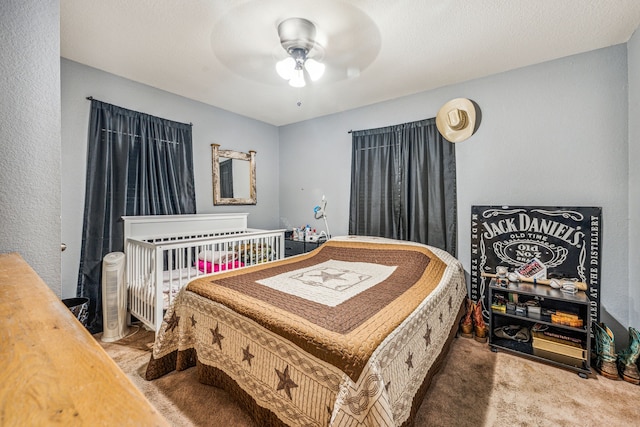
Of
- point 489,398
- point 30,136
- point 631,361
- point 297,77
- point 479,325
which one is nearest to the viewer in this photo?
point 30,136

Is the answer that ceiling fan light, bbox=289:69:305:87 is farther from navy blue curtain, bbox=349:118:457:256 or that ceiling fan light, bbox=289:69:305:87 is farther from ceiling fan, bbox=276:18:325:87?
navy blue curtain, bbox=349:118:457:256

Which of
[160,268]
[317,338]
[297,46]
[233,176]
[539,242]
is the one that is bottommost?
[317,338]

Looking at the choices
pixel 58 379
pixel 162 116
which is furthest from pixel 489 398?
pixel 162 116

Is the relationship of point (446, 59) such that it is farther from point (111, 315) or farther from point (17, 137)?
point (111, 315)

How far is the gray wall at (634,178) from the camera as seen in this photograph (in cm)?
193

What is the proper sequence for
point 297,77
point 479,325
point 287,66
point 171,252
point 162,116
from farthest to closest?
point 162,116 → point 479,325 → point 171,252 → point 297,77 → point 287,66

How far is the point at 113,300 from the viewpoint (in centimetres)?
236

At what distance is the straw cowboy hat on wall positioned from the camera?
2.67 meters

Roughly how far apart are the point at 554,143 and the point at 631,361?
1.65 m

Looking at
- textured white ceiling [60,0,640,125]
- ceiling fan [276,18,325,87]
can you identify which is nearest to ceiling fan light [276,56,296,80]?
ceiling fan [276,18,325,87]

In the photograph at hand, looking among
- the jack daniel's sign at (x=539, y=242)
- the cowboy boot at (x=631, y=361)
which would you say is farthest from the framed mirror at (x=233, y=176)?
the cowboy boot at (x=631, y=361)

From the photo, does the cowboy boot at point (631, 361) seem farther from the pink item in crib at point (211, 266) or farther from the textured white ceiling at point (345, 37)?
the pink item in crib at point (211, 266)

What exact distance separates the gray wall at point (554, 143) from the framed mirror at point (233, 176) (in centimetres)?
190

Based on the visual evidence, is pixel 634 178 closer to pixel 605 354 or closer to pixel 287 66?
pixel 605 354
